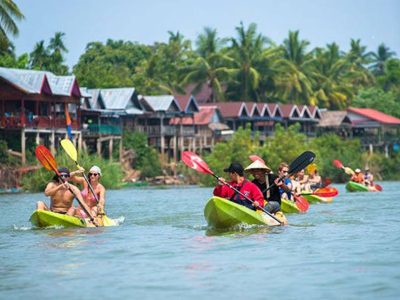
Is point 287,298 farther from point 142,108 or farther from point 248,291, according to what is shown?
point 142,108

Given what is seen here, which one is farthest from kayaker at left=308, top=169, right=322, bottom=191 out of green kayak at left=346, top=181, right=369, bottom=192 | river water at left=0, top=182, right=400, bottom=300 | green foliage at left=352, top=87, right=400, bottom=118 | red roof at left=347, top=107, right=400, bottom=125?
green foliage at left=352, top=87, right=400, bottom=118

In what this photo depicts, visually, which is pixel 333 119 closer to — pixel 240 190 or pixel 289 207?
pixel 289 207

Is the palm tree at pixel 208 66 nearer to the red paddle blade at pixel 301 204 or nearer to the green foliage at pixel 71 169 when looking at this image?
the green foliage at pixel 71 169

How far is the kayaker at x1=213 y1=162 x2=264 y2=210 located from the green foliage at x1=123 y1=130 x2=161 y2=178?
37.4 m

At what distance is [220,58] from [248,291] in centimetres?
5728

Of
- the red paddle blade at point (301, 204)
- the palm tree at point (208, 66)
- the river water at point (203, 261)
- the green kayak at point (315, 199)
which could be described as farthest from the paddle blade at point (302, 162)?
the palm tree at point (208, 66)

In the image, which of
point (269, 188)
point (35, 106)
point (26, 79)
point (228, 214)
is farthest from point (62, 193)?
point (35, 106)

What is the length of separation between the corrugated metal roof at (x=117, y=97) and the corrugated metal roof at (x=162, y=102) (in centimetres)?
249

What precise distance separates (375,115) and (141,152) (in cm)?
2656

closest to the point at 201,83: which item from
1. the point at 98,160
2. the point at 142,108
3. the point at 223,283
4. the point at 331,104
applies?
the point at 142,108

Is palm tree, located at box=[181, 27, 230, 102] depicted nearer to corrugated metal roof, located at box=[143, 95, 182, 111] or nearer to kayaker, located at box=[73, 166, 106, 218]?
corrugated metal roof, located at box=[143, 95, 182, 111]

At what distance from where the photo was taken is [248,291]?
33.3 ft

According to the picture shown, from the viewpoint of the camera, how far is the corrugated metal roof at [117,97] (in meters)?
56.7

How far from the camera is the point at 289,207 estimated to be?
2206cm
